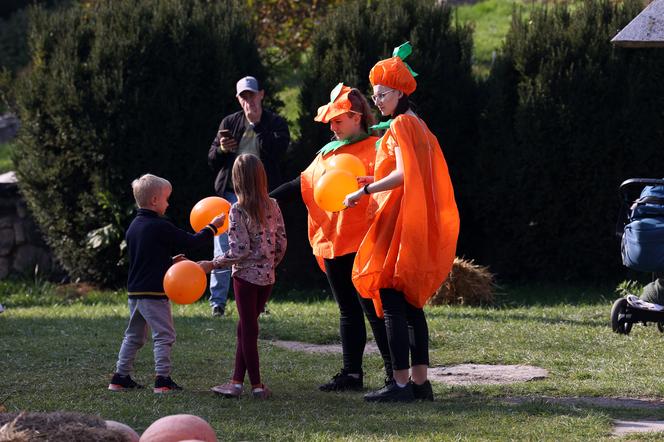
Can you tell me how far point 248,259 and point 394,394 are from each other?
1.20 m

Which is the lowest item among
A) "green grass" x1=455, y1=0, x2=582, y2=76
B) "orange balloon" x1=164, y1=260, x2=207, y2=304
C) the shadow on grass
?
the shadow on grass

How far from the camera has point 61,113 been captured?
12.4m

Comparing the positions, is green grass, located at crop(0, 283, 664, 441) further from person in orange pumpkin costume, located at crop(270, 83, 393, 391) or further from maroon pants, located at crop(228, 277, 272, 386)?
person in orange pumpkin costume, located at crop(270, 83, 393, 391)

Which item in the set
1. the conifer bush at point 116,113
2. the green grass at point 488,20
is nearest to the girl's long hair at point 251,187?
the conifer bush at point 116,113

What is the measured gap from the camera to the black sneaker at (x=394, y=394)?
21.3ft

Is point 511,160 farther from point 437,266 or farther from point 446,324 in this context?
point 437,266

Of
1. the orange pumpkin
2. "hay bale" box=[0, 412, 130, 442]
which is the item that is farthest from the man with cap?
"hay bale" box=[0, 412, 130, 442]

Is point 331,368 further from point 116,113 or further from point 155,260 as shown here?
point 116,113

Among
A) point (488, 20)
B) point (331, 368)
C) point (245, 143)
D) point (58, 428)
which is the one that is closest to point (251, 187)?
point (331, 368)

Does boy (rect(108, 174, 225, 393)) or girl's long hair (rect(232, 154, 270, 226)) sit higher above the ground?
girl's long hair (rect(232, 154, 270, 226))

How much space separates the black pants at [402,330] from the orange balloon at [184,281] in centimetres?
106

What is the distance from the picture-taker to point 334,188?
257 inches

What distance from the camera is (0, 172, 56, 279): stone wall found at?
1380cm

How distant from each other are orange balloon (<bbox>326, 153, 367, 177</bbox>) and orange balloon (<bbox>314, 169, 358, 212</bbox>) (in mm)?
97
